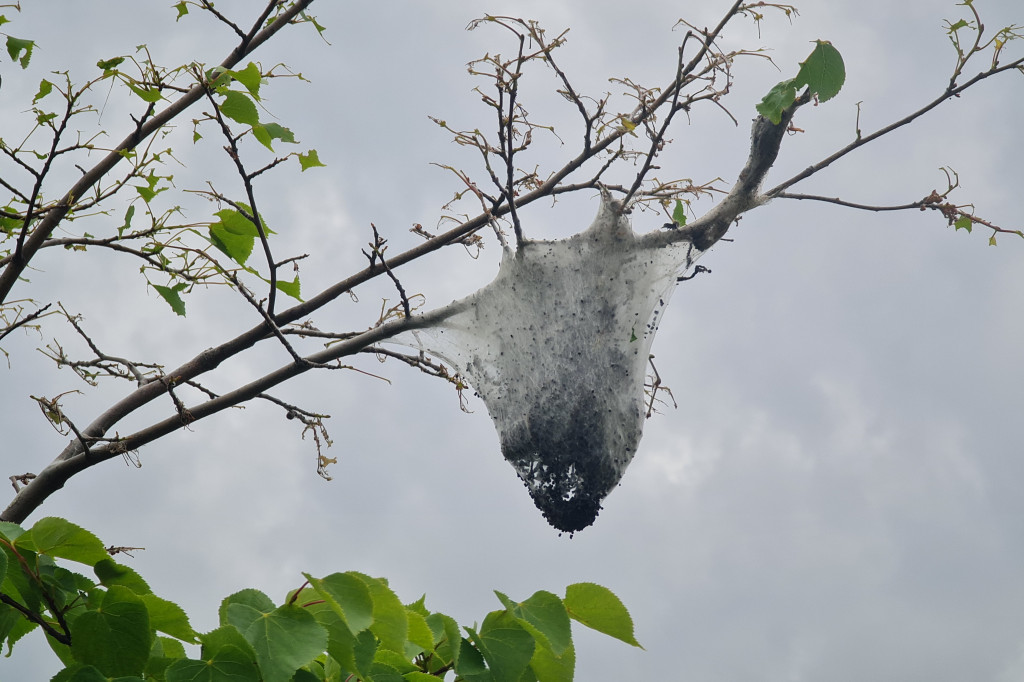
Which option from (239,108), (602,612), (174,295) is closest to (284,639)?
(602,612)

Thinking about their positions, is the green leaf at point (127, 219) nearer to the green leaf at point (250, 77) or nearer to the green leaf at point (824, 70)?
the green leaf at point (250, 77)

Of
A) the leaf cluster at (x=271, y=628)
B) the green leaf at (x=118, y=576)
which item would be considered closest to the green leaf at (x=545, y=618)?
the leaf cluster at (x=271, y=628)

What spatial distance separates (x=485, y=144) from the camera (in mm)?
4281

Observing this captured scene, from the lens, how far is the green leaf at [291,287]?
4.38 meters

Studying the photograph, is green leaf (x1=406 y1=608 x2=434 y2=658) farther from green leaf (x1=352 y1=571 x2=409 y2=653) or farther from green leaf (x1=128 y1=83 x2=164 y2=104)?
green leaf (x1=128 y1=83 x2=164 y2=104)

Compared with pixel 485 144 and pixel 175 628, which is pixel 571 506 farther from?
pixel 175 628

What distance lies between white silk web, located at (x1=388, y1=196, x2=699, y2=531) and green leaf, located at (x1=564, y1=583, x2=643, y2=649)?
2.06m

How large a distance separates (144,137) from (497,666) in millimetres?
3577

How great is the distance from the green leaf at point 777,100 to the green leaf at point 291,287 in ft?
7.78

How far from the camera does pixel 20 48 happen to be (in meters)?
4.26

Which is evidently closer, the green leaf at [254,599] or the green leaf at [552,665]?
the green leaf at [254,599]

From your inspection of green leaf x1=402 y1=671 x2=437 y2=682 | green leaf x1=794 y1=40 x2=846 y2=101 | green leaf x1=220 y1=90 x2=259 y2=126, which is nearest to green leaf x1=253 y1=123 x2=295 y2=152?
green leaf x1=220 y1=90 x2=259 y2=126

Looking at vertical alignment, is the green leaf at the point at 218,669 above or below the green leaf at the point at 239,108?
below

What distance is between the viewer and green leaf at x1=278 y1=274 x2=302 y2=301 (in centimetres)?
438
